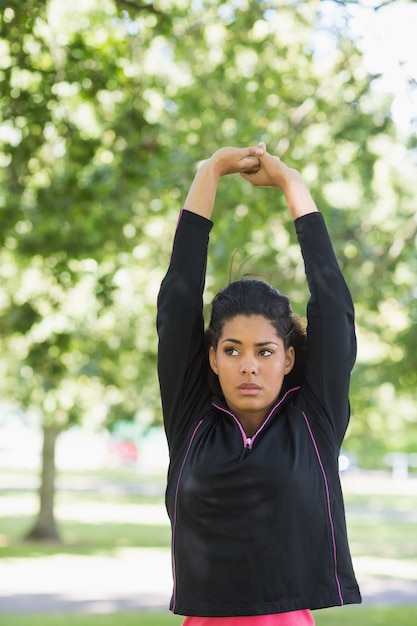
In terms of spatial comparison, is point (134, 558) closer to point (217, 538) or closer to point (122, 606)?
point (122, 606)

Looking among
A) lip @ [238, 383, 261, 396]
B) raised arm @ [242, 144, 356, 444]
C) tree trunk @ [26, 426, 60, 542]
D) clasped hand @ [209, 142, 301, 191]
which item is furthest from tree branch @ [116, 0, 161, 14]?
tree trunk @ [26, 426, 60, 542]

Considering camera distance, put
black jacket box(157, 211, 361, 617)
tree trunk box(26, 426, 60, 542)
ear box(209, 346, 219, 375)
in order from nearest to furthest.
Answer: black jacket box(157, 211, 361, 617) < ear box(209, 346, 219, 375) < tree trunk box(26, 426, 60, 542)

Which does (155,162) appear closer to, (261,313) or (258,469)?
Result: (261,313)

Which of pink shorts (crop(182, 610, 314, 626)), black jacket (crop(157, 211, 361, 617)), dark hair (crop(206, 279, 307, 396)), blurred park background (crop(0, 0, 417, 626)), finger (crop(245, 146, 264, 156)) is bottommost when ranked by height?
pink shorts (crop(182, 610, 314, 626))

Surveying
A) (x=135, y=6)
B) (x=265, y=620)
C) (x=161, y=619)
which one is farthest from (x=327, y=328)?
(x=161, y=619)

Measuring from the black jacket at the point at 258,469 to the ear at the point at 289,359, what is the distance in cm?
8

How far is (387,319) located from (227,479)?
14102mm

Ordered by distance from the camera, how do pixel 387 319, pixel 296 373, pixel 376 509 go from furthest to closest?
pixel 376 509 < pixel 387 319 < pixel 296 373

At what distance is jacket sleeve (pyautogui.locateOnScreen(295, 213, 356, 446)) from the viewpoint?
8.55 feet

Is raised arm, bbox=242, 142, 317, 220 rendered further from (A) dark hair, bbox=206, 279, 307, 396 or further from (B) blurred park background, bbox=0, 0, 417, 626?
(B) blurred park background, bbox=0, 0, 417, 626

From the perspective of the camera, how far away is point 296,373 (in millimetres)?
2773

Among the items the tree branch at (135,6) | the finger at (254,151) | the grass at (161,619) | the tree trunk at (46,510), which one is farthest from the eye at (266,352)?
the tree trunk at (46,510)

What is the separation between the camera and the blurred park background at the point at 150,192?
8148mm

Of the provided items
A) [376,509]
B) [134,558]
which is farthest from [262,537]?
[376,509]
